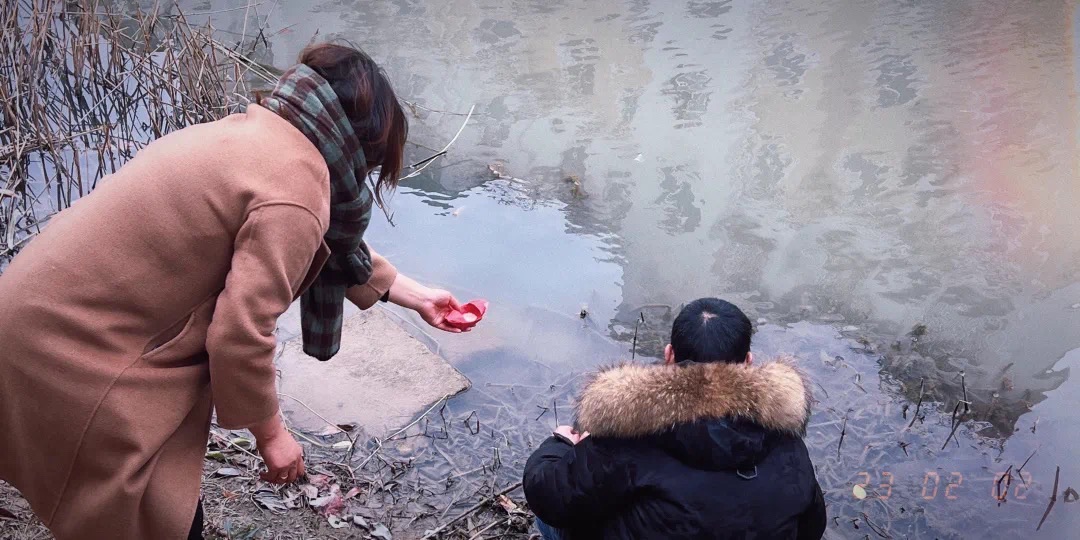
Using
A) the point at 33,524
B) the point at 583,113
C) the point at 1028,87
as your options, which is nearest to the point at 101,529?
the point at 33,524

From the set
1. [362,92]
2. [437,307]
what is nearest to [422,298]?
→ [437,307]

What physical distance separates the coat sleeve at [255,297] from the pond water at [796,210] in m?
1.55

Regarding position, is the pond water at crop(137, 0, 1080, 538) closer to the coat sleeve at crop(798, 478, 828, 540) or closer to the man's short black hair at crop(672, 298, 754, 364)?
the coat sleeve at crop(798, 478, 828, 540)

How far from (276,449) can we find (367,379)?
167 cm

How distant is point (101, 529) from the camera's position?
60.2 inches

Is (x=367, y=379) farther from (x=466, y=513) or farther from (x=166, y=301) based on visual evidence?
(x=166, y=301)

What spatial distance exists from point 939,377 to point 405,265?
256 centimetres

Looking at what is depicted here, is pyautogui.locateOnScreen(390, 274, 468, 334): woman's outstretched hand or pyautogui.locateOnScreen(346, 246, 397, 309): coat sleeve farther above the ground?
pyautogui.locateOnScreen(346, 246, 397, 309): coat sleeve

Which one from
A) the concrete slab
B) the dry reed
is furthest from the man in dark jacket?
the dry reed

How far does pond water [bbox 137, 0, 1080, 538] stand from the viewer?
3.12 m

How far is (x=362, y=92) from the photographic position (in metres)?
1.57

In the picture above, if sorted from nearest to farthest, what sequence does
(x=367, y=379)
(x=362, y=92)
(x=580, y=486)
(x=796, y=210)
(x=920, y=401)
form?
(x=362, y=92) < (x=580, y=486) < (x=920, y=401) < (x=367, y=379) < (x=796, y=210)

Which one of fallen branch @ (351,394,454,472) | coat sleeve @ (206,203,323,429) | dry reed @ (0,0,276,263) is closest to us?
coat sleeve @ (206,203,323,429)

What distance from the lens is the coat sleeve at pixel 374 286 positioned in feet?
6.97
